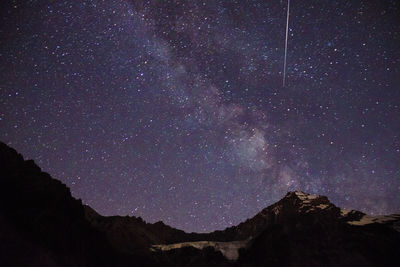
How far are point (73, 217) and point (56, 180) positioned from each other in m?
5.02

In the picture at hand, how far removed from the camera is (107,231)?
38312 mm

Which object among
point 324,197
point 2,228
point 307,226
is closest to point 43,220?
point 2,228

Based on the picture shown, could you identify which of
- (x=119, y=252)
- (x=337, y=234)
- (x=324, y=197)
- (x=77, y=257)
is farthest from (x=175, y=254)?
(x=324, y=197)

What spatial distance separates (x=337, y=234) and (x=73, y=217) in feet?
112

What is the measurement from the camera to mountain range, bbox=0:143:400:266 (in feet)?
76.1

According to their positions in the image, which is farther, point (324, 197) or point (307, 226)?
point (324, 197)

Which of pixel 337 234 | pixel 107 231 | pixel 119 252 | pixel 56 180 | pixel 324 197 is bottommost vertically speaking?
pixel 119 252

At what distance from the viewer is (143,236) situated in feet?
136

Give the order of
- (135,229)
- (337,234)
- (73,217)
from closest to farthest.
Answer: (73,217), (337,234), (135,229)

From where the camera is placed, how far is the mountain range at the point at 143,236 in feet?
76.1

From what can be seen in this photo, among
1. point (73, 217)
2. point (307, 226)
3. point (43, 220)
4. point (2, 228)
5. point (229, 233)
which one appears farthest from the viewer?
point (229, 233)

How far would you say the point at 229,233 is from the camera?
51.0 m

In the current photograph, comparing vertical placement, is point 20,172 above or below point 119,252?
above

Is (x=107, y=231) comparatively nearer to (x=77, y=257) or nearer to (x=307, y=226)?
(x=77, y=257)
